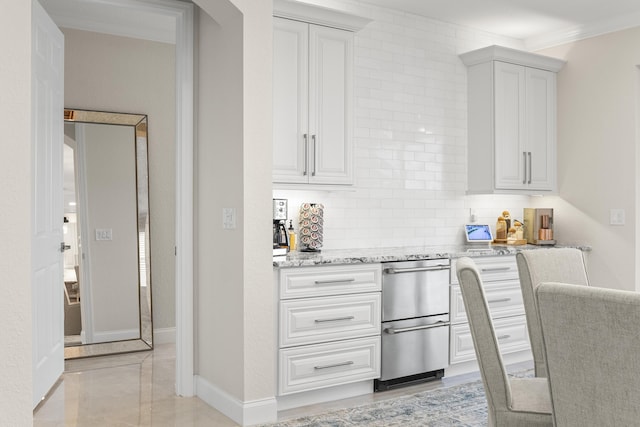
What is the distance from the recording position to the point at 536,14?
15.8ft

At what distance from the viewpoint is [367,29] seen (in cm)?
458

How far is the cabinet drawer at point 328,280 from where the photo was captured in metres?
3.48

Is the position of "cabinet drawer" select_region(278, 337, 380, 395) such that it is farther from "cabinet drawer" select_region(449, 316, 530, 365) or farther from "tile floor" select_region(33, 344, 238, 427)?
"cabinet drawer" select_region(449, 316, 530, 365)

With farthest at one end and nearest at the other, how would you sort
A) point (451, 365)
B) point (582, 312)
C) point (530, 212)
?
point (530, 212) → point (451, 365) → point (582, 312)

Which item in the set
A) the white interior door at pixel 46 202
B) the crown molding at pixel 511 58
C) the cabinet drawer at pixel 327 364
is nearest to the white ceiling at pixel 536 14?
the crown molding at pixel 511 58

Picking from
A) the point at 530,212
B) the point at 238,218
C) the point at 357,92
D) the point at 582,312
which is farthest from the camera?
the point at 530,212

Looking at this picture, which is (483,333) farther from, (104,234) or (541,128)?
(104,234)

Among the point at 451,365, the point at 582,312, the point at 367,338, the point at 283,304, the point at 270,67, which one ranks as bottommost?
the point at 451,365

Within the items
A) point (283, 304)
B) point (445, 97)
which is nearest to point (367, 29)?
point (445, 97)

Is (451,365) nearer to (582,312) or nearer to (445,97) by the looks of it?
(445,97)

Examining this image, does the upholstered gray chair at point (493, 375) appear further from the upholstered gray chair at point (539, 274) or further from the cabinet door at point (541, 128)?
the cabinet door at point (541, 128)

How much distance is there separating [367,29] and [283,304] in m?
2.30

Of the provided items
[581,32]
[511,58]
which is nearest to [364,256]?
[511,58]

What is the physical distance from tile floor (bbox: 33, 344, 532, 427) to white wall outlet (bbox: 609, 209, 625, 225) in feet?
Result: 4.51
